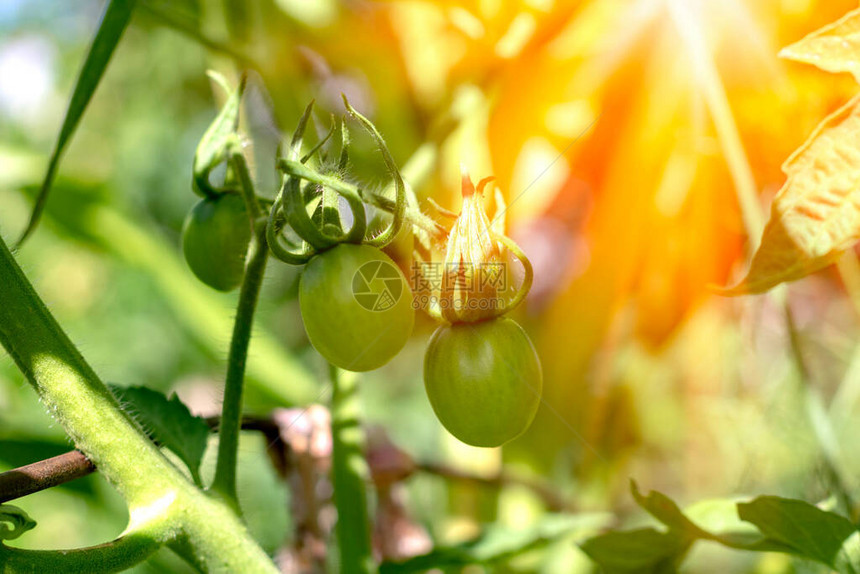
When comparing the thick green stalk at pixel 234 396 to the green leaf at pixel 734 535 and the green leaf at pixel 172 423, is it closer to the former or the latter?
the green leaf at pixel 172 423

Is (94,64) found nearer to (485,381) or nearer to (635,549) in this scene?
(485,381)

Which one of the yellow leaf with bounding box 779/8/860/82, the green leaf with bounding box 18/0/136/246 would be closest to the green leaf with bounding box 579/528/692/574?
the yellow leaf with bounding box 779/8/860/82

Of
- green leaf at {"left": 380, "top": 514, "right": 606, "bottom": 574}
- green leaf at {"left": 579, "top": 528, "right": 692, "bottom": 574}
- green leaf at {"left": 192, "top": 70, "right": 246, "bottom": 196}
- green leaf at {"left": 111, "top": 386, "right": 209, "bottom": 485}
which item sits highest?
green leaf at {"left": 192, "top": 70, "right": 246, "bottom": 196}

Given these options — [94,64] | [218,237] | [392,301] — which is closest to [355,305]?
[392,301]

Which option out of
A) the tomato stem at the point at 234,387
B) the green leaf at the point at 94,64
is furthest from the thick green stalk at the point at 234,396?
the green leaf at the point at 94,64

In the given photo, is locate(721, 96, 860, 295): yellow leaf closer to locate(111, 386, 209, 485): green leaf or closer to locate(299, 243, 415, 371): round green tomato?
locate(299, 243, 415, 371): round green tomato

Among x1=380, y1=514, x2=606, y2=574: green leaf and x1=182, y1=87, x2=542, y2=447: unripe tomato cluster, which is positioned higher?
x1=182, y1=87, x2=542, y2=447: unripe tomato cluster

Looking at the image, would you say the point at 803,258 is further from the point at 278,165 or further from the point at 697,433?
the point at 697,433
